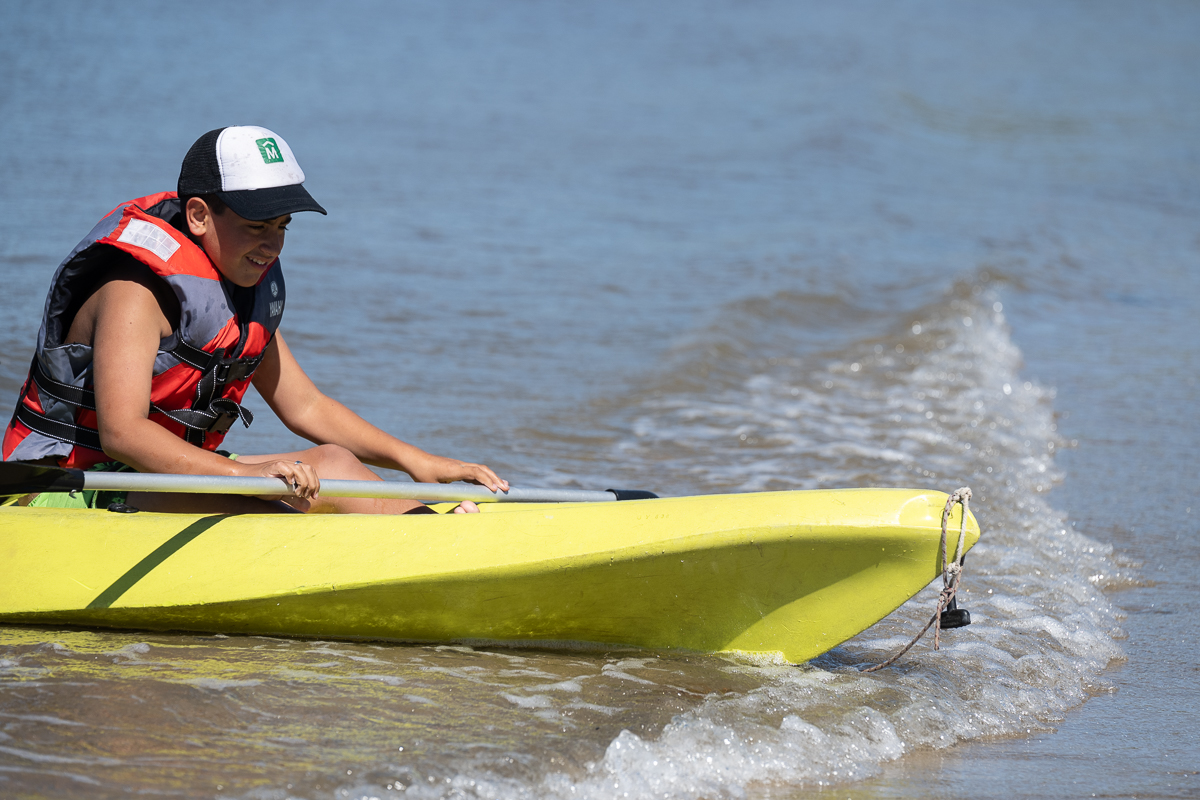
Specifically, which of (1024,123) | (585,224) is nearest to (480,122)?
(585,224)

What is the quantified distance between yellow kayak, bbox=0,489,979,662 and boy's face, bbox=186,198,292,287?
714 millimetres

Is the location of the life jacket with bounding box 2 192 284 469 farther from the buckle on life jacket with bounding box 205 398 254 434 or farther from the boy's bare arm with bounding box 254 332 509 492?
the boy's bare arm with bounding box 254 332 509 492

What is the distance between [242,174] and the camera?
9.90 feet

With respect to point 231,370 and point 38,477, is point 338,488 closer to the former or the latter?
point 231,370

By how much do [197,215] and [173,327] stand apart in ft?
1.02

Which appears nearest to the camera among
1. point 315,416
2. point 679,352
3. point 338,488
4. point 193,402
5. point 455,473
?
point 338,488

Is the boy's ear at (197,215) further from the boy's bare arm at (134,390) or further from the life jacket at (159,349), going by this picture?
the boy's bare arm at (134,390)

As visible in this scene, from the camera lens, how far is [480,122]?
15.2 m

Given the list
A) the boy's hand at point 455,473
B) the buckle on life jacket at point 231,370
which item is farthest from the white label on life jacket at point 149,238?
the boy's hand at point 455,473

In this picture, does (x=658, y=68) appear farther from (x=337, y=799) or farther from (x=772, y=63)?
(x=337, y=799)

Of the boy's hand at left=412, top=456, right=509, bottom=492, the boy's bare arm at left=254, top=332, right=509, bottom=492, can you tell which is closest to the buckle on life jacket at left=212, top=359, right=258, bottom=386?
the boy's bare arm at left=254, top=332, right=509, bottom=492

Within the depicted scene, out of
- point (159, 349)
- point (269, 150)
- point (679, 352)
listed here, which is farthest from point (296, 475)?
point (679, 352)

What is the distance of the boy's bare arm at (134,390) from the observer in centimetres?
292

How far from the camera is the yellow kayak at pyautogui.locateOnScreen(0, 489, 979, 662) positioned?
3.04m
